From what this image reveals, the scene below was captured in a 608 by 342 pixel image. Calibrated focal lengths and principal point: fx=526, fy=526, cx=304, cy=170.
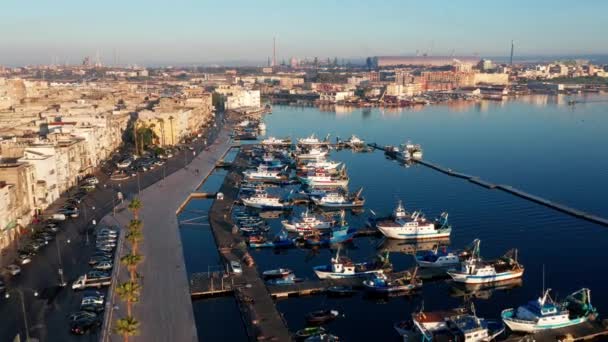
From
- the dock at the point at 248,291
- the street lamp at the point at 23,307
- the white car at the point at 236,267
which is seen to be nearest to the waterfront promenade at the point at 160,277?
the dock at the point at 248,291

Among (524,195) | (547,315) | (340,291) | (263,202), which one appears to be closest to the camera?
(547,315)

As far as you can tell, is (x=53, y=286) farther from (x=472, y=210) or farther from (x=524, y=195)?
(x=524, y=195)

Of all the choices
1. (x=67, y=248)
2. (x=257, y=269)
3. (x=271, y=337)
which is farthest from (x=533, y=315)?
(x=67, y=248)

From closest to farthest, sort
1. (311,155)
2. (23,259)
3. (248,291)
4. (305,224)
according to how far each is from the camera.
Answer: (248,291), (23,259), (305,224), (311,155)

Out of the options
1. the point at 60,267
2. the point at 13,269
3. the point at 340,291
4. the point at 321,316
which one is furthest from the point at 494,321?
the point at 13,269

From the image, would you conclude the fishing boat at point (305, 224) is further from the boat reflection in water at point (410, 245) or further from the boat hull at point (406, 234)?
the boat reflection in water at point (410, 245)

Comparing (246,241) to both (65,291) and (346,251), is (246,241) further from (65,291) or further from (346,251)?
(65,291)

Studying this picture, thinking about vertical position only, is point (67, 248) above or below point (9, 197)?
below
